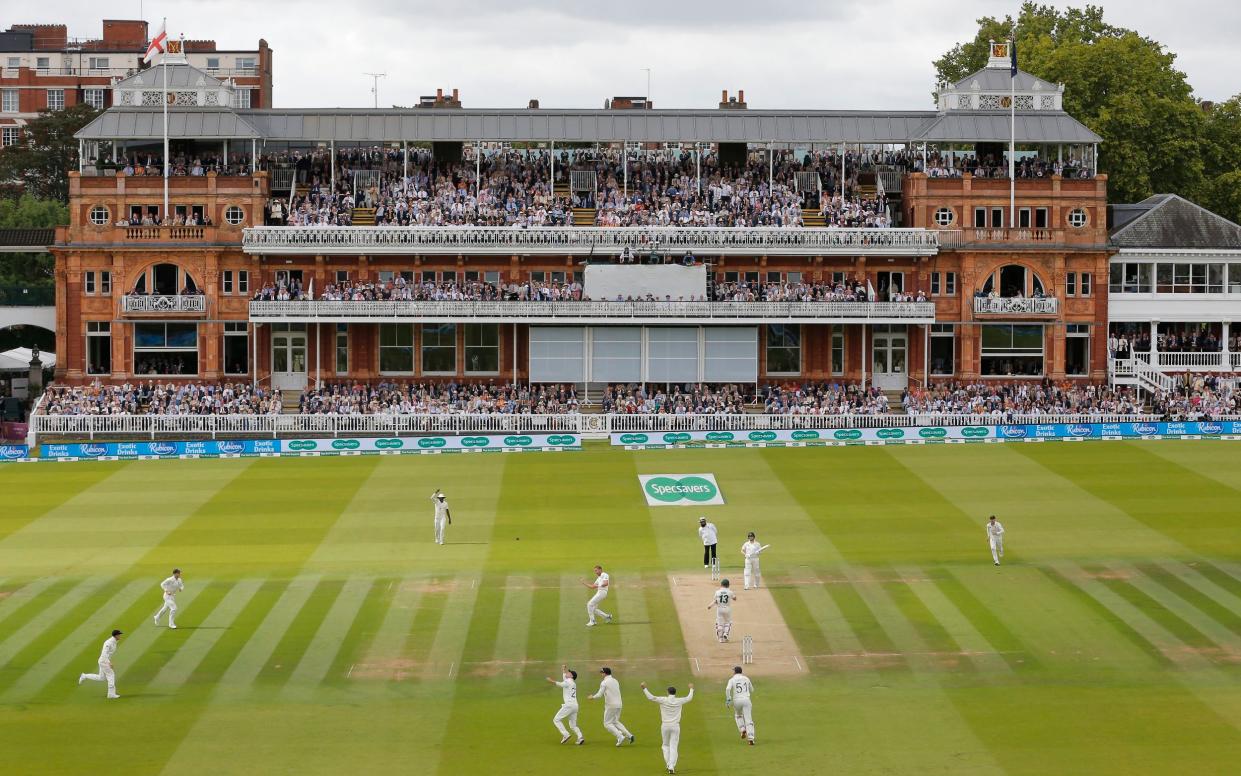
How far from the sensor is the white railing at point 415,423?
2559 inches

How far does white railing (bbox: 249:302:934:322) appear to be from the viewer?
69812 mm

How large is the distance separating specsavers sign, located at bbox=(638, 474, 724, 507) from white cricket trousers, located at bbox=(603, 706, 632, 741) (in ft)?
75.9

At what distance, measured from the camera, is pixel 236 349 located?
72.4 m

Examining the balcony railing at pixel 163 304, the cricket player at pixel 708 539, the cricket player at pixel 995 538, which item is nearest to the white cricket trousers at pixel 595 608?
the cricket player at pixel 708 539

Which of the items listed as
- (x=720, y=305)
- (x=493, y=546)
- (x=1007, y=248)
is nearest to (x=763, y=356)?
(x=720, y=305)

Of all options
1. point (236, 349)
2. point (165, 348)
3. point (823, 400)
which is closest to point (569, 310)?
point (823, 400)

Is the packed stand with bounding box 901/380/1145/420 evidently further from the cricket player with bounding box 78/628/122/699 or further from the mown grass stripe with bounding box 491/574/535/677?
the cricket player with bounding box 78/628/122/699

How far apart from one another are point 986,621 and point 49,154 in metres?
84.1

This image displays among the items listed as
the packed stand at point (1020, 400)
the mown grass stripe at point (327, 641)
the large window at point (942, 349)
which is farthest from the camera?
the large window at point (942, 349)

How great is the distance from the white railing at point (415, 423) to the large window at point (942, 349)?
799cm

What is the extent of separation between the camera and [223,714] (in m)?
32.8

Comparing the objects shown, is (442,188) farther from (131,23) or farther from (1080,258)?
(131,23)

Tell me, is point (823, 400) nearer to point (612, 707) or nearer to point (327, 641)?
point (327, 641)

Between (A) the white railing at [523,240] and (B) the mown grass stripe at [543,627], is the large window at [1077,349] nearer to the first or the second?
(A) the white railing at [523,240]
